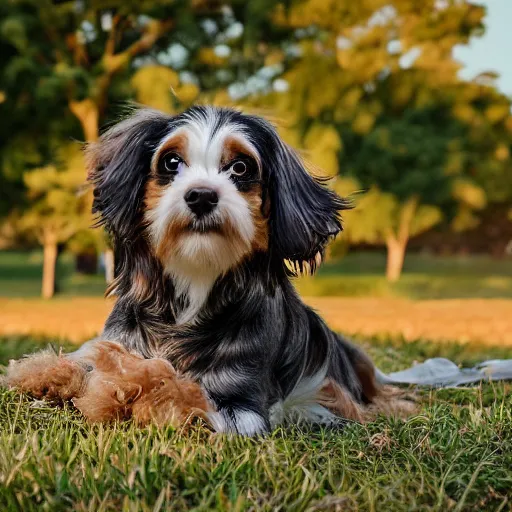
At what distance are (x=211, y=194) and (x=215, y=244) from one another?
22 centimetres

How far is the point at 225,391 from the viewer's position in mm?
3211

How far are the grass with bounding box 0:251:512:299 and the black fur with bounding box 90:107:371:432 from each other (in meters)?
12.1

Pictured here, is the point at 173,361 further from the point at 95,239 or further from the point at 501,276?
the point at 501,276

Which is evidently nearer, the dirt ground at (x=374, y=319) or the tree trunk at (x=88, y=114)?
the dirt ground at (x=374, y=319)

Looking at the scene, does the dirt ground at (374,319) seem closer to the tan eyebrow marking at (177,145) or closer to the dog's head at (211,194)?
the dog's head at (211,194)

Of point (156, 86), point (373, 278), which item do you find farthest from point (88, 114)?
point (373, 278)

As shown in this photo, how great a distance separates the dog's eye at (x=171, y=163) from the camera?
10.4 ft

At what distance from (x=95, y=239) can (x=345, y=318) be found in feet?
22.9

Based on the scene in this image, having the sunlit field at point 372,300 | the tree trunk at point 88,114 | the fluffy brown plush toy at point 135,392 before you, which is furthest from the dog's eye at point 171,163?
the tree trunk at point 88,114

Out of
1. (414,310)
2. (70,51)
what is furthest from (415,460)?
(70,51)

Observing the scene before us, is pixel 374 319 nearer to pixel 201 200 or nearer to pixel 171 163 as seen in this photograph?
pixel 171 163

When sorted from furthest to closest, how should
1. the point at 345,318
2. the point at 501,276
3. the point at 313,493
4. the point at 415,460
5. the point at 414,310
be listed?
the point at 501,276, the point at 414,310, the point at 345,318, the point at 415,460, the point at 313,493

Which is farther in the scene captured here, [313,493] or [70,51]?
[70,51]

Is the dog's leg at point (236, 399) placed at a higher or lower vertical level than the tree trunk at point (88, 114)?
lower
